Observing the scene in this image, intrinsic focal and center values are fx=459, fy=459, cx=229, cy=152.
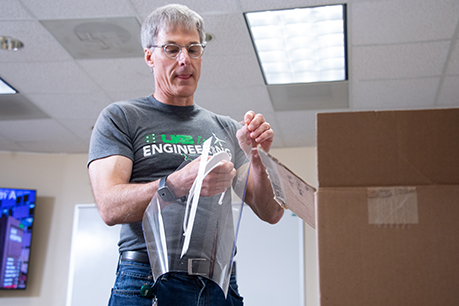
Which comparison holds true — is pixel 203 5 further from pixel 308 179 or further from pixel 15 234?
pixel 15 234

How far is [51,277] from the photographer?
15.3 ft

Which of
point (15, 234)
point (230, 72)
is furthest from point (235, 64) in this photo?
point (15, 234)

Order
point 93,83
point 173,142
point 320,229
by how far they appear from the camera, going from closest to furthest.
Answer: point 320,229, point 173,142, point 93,83

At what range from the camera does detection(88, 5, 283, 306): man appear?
3.13 ft

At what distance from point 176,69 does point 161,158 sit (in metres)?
0.26

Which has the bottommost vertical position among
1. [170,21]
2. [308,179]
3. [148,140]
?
[148,140]

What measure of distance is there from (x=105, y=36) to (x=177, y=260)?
2148 millimetres

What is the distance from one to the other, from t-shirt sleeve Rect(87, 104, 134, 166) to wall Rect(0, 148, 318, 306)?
3.54 m

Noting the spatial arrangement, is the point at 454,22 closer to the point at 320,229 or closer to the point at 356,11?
the point at 356,11

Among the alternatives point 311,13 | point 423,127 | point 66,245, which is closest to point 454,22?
point 311,13

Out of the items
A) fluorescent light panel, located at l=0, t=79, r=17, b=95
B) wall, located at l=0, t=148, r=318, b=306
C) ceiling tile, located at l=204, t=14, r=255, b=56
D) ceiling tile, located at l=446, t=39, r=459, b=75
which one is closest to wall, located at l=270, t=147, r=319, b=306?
wall, located at l=0, t=148, r=318, b=306

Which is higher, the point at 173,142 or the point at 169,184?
the point at 173,142

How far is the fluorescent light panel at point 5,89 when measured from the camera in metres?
3.38

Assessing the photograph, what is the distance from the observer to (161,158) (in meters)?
1.08
